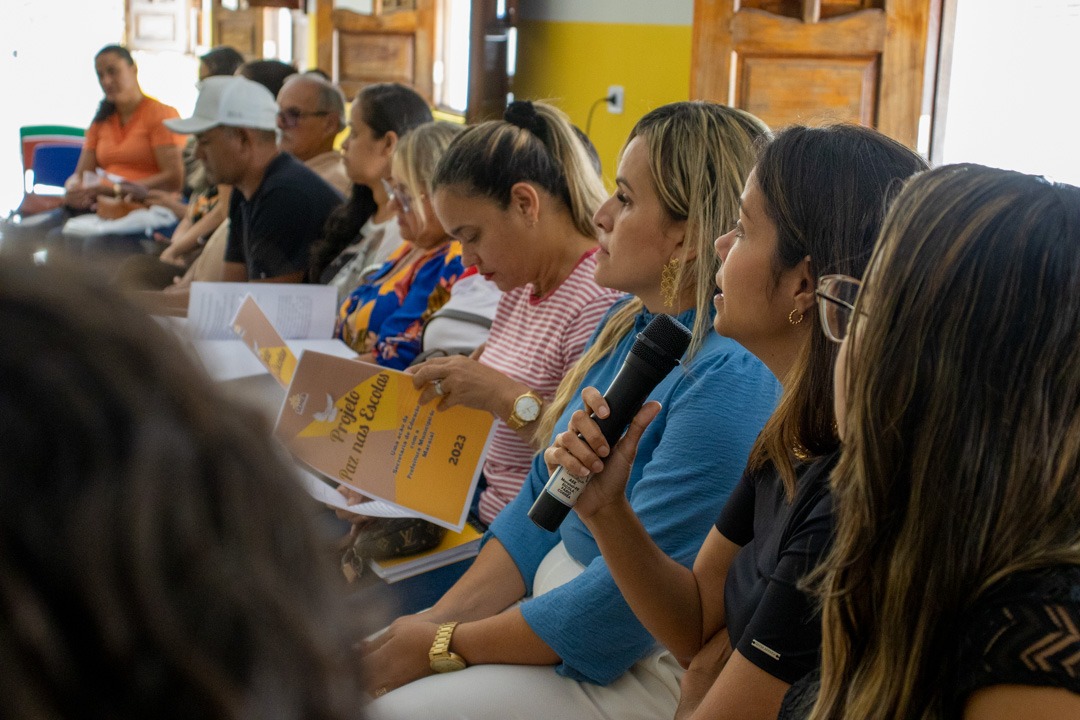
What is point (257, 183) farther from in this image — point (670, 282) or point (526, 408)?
point (670, 282)

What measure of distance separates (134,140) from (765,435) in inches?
202

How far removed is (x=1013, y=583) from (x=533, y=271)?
1.37 meters

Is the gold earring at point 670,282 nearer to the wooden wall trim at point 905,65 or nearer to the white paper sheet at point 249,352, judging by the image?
the white paper sheet at point 249,352

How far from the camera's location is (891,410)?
880 millimetres

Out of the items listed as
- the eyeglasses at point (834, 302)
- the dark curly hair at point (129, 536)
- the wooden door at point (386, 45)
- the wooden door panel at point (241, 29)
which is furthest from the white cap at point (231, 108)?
the wooden door panel at point (241, 29)

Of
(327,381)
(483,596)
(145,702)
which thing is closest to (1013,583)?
(145,702)

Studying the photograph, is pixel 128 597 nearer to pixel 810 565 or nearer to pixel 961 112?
pixel 810 565

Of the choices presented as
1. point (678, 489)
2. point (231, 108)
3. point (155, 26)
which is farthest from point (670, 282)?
point (155, 26)

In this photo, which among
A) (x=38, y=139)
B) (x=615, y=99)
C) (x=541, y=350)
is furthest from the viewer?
(x=38, y=139)

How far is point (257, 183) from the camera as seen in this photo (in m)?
3.54

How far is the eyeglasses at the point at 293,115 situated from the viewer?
3.93 meters

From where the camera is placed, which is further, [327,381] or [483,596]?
[327,381]

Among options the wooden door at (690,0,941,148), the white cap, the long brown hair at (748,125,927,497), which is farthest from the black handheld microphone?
the white cap

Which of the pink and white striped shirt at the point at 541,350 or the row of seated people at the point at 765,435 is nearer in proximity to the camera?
the row of seated people at the point at 765,435
